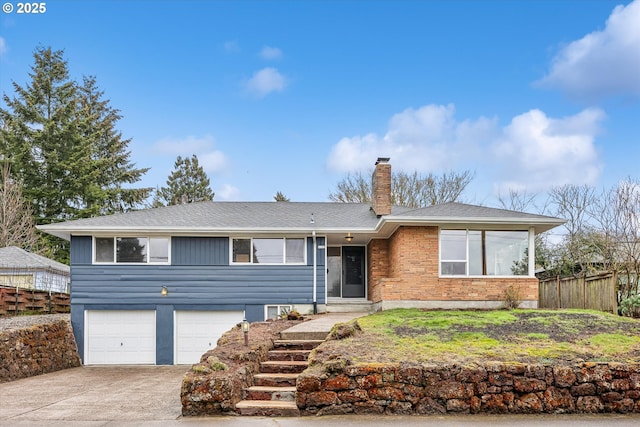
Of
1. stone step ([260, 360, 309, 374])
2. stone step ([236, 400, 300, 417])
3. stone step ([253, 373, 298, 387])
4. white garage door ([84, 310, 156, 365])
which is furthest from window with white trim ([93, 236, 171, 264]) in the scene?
stone step ([236, 400, 300, 417])

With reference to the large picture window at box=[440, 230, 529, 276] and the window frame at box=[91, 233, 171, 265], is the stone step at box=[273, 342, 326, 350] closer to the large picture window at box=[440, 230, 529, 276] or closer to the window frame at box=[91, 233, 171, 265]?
the large picture window at box=[440, 230, 529, 276]

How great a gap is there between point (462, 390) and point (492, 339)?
247 centimetres

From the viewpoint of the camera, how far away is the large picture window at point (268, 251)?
59.0ft

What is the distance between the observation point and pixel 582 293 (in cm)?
1605

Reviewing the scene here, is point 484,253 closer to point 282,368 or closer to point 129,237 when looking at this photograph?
point 282,368

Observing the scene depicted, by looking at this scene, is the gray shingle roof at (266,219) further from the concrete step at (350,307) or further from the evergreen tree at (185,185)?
Result: the evergreen tree at (185,185)

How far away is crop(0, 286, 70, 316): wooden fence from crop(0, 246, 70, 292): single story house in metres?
2.41

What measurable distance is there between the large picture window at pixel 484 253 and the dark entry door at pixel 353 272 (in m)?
4.06

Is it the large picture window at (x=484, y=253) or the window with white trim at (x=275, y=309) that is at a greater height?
the large picture window at (x=484, y=253)

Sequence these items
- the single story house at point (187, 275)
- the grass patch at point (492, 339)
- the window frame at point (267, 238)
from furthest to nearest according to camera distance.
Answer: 1. the window frame at point (267, 238)
2. the single story house at point (187, 275)
3. the grass patch at point (492, 339)

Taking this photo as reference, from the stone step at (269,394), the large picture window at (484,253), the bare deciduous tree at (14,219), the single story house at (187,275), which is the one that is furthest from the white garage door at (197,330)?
the bare deciduous tree at (14,219)

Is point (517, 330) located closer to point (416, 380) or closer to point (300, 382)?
point (416, 380)

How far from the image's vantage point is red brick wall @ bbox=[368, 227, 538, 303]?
16047 mm

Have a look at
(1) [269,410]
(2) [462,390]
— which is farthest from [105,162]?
(2) [462,390]
